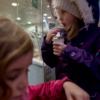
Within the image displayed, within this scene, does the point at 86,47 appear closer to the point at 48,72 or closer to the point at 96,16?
the point at 96,16

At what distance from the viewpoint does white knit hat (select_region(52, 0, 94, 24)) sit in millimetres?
840

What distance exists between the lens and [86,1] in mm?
851

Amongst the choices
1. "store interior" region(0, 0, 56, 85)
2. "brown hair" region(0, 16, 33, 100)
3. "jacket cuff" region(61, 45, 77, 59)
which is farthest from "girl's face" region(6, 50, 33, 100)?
"store interior" region(0, 0, 56, 85)

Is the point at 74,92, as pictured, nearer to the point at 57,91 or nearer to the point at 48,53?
the point at 57,91

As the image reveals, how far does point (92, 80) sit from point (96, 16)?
52cm

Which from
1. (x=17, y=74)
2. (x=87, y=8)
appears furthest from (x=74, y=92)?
(x=87, y=8)

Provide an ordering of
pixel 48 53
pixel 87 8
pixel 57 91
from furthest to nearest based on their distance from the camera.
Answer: pixel 48 53
pixel 87 8
pixel 57 91

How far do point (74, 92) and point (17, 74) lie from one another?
0.85ft

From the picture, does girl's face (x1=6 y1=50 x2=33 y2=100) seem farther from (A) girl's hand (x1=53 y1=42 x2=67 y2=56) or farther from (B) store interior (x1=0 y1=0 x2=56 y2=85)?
(B) store interior (x1=0 y1=0 x2=56 y2=85)

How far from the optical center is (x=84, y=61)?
695 mm

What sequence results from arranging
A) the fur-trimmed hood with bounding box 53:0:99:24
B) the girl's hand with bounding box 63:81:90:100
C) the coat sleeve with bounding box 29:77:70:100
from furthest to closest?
the fur-trimmed hood with bounding box 53:0:99:24, the coat sleeve with bounding box 29:77:70:100, the girl's hand with bounding box 63:81:90:100

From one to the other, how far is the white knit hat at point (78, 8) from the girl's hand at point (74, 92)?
0.58 metres

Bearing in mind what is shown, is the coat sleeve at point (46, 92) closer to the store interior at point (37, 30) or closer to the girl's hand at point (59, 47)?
the girl's hand at point (59, 47)

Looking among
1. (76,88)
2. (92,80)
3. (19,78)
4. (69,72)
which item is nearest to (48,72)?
(69,72)
